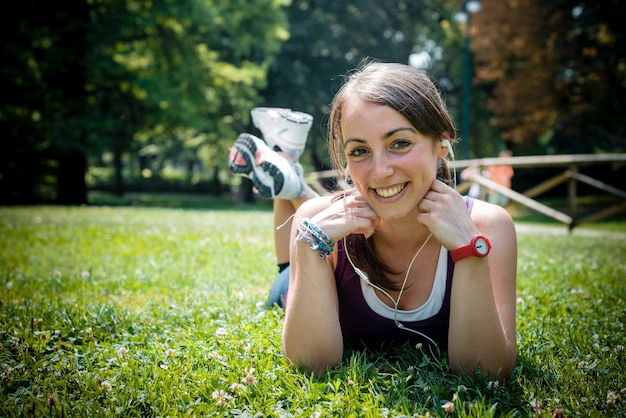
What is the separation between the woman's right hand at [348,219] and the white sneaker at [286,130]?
1.76 meters

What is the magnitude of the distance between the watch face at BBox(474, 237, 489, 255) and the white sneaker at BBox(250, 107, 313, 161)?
7.42 ft

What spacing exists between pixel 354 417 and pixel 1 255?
5.81 m

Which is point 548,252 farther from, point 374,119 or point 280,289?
point 374,119

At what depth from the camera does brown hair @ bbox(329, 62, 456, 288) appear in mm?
2184

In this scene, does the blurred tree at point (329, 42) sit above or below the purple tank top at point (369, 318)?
above

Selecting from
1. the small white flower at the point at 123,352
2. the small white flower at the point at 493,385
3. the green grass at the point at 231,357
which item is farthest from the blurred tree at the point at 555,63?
the small white flower at the point at 123,352

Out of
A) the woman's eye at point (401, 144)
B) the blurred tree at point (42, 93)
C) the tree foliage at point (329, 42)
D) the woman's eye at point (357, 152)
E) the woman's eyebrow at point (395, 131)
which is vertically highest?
the tree foliage at point (329, 42)

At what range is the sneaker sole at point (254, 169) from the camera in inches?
143

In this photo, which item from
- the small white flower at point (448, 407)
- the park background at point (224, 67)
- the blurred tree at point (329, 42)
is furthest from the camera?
the blurred tree at point (329, 42)

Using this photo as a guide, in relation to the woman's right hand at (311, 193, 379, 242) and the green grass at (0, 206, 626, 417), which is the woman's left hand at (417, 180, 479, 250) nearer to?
the woman's right hand at (311, 193, 379, 242)

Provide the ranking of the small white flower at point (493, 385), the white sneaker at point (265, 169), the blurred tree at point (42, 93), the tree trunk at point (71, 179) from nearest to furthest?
the small white flower at point (493, 385)
the white sneaker at point (265, 169)
the blurred tree at point (42, 93)
the tree trunk at point (71, 179)

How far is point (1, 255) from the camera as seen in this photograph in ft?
19.9

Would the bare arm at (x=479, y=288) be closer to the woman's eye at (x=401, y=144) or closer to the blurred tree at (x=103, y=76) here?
the woman's eye at (x=401, y=144)

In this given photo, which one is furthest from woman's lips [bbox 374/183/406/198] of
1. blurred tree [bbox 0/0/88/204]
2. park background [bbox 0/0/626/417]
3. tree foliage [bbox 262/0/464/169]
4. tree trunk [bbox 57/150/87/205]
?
tree foliage [bbox 262/0/464/169]
